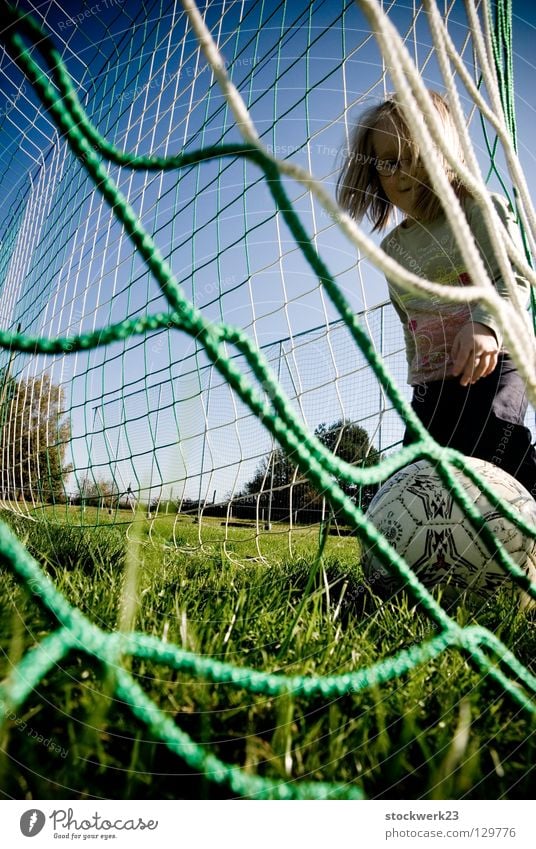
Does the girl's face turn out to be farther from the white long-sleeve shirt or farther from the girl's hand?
the girl's hand

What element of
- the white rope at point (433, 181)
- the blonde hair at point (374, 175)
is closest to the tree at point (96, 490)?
the blonde hair at point (374, 175)

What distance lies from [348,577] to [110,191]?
71 cm

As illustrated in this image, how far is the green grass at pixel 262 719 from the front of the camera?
305 millimetres

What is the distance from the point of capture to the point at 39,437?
1533mm

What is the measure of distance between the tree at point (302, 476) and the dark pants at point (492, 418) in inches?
4.5

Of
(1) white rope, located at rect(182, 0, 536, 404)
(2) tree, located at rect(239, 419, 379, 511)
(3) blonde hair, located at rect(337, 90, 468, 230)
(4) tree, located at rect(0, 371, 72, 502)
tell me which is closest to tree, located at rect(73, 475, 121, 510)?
(4) tree, located at rect(0, 371, 72, 502)

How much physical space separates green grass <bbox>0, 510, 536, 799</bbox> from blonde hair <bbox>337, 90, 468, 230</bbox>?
2.32 ft

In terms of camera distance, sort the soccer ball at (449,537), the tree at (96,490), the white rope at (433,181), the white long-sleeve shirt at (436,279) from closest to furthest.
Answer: the white rope at (433,181)
the soccer ball at (449,537)
the white long-sleeve shirt at (436,279)
the tree at (96,490)

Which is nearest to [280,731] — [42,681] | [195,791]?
[195,791]

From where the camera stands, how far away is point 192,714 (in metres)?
0.36

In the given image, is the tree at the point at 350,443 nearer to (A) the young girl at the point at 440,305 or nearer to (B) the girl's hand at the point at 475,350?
(A) the young girl at the point at 440,305

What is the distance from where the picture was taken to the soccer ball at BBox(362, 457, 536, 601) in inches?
27.3

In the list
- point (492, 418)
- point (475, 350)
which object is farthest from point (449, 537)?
point (492, 418)

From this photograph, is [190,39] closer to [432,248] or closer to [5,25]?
[432,248]
